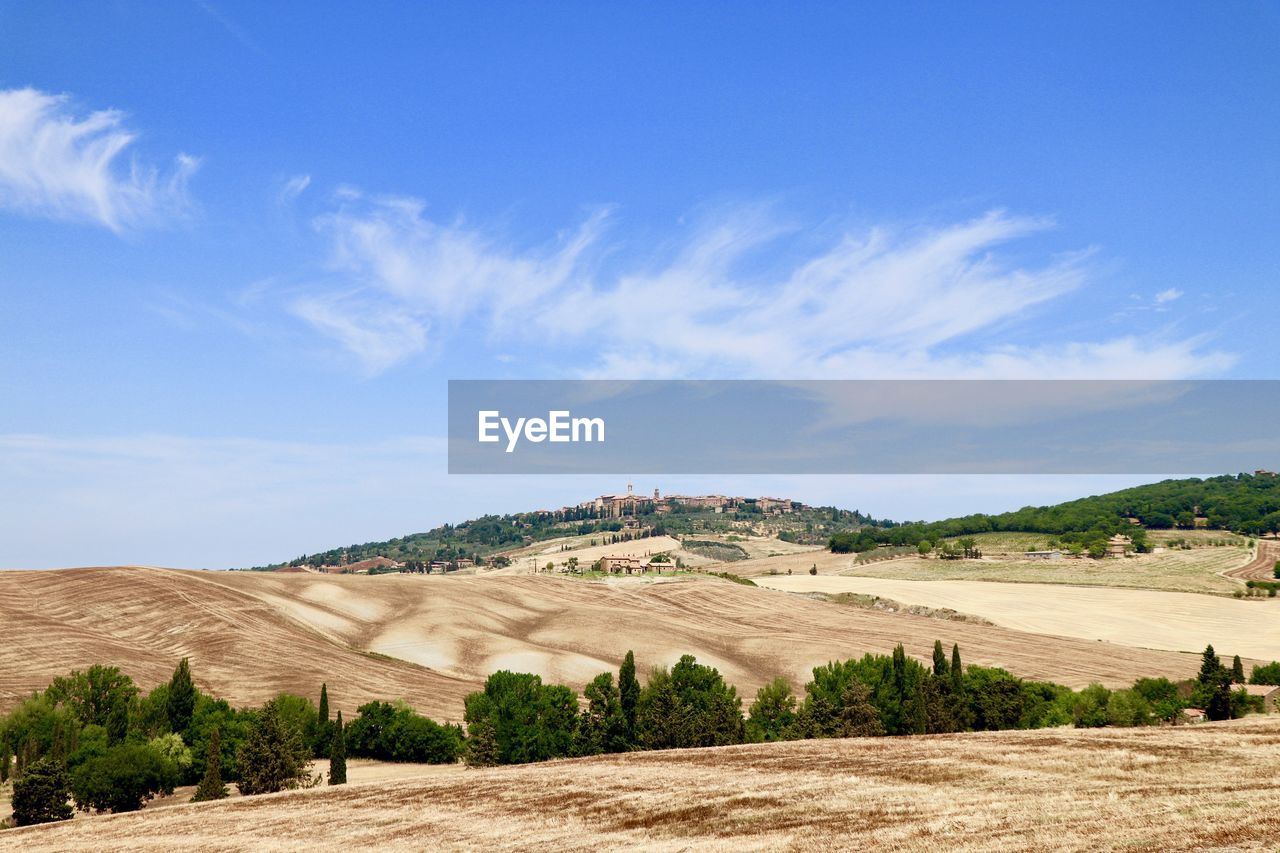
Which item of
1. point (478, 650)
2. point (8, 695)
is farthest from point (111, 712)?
point (478, 650)

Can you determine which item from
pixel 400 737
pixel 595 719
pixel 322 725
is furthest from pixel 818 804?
pixel 322 725

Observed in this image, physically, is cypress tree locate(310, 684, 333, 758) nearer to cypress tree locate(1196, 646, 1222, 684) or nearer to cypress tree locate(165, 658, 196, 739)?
cypress tree locate(165, 658, 196, 739)

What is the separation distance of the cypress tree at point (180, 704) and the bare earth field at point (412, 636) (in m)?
13.5

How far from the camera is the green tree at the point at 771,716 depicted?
262ft

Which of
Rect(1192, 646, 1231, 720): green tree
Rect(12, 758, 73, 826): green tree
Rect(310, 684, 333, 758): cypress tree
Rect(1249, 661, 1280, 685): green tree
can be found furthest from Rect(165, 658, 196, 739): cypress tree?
Rect(1249, 661, 1280, 685): green tree

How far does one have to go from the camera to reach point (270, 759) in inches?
2569

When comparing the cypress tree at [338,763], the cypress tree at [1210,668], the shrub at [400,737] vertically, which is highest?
the cypress tree at [1210,668]

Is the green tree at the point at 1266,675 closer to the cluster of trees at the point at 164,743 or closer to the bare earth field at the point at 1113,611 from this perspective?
the bare earth field at the point at 1113,611

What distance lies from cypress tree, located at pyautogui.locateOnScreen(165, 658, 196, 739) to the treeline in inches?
3.8

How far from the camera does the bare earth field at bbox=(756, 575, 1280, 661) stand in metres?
139

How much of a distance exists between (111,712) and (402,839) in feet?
175

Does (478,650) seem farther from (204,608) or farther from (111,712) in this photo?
(111,712)

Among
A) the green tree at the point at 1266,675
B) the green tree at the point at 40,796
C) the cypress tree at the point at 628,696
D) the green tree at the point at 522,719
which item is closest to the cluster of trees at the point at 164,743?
the green tree at the point at 40,796

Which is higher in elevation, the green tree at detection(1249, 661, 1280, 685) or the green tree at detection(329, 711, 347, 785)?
the green tree at detection(329, 711, 347, 785)
